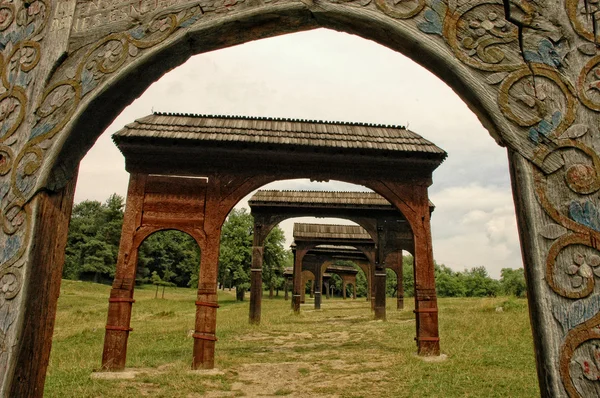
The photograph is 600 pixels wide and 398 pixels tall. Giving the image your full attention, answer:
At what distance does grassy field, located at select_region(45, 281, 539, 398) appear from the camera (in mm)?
5824

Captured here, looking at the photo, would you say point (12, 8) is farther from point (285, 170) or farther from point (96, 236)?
point (96, 236)

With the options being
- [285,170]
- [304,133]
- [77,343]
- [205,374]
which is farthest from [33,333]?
[77,343]

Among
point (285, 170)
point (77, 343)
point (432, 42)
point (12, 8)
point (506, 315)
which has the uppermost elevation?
point (285, 170)

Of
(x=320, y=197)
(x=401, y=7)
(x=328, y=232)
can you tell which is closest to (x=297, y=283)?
(x=328, y=232)

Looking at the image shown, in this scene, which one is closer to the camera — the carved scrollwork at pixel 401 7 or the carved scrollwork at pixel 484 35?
the carved scrollwork at pixel 484 35

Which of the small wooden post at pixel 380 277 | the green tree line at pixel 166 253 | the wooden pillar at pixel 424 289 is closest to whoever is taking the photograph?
the wooden pillar at pixel 424 289

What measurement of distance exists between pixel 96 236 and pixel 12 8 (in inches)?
1719

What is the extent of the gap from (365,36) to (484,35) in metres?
0.66

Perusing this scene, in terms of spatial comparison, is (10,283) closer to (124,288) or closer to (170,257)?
(124,288)

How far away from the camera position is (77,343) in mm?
10062

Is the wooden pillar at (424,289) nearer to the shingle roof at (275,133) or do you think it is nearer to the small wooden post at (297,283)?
the shingle roof at (275,133)

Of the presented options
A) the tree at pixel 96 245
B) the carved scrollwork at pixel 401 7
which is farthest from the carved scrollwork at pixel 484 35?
the tree at pixel 96 245

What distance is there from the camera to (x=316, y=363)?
8.12 meters

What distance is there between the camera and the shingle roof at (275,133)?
855 centimetres
